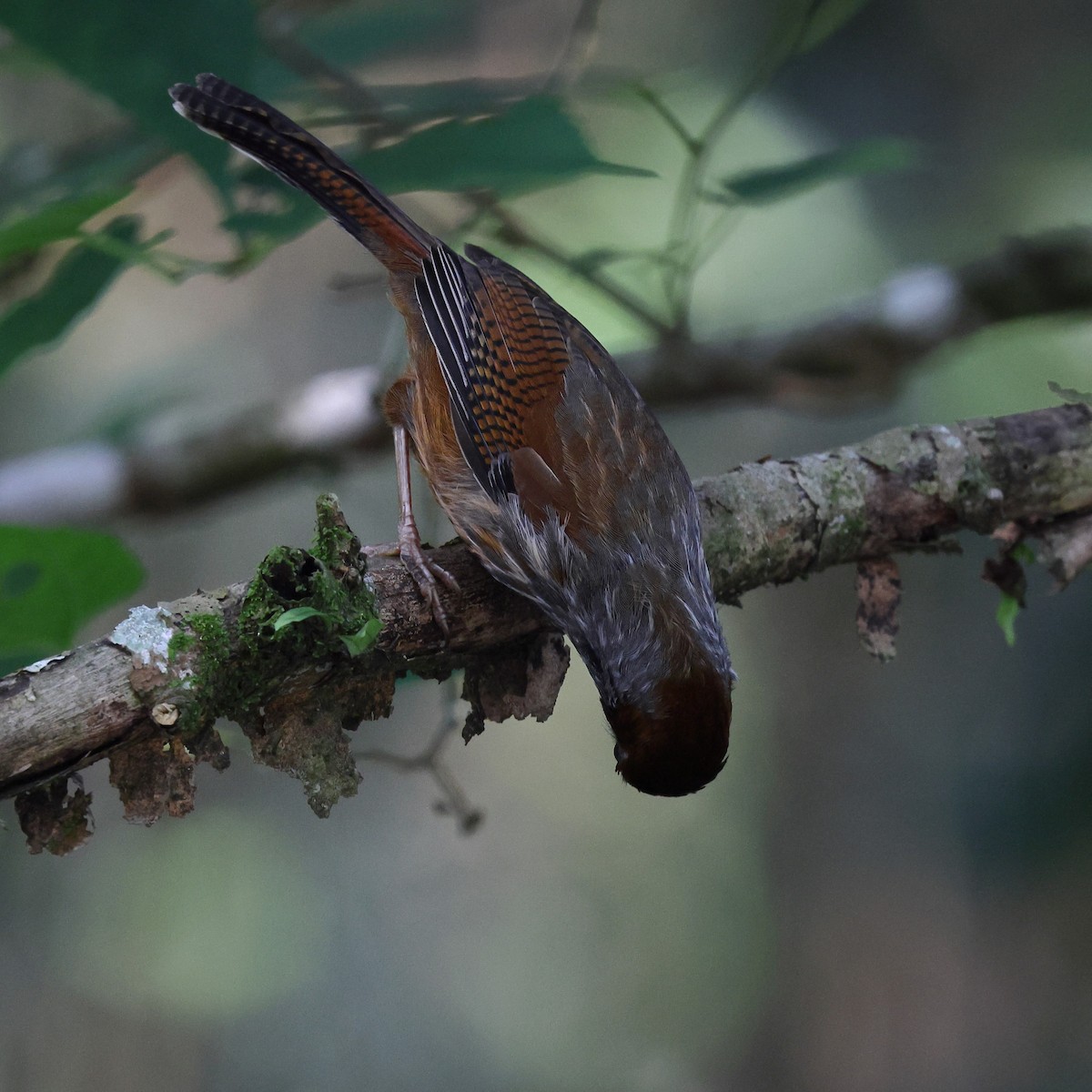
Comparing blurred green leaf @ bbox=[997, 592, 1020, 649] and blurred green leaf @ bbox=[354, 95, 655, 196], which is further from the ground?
blurred green leaf @ bbox=[354, 95, 655, 196]

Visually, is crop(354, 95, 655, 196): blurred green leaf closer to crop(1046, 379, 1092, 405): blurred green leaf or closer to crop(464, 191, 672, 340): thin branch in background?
crop(464, 191, 672, 340): thin branch in background

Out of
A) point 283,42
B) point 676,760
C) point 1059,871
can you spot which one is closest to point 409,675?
point 676,760

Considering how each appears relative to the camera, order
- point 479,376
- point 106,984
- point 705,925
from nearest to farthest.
Answer: point 479,376
point 106,984
point 705,925

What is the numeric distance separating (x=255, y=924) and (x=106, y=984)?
0.70 metres

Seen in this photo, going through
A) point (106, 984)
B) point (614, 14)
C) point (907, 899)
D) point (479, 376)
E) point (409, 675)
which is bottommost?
point (907, 899)

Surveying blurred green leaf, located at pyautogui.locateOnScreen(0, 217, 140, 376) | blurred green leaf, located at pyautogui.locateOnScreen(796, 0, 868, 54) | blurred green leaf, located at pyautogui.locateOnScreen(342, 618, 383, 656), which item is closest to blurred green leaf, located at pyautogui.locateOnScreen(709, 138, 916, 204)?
blurred green leaf, located at pyautogui.locateOnScreen(796, 0, 868, 54)

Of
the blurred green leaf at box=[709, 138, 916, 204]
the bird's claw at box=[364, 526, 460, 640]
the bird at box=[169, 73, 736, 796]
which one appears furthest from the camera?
the blurred green leaf at box=[709, 138, 916, 204]

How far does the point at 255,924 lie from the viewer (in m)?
5.45

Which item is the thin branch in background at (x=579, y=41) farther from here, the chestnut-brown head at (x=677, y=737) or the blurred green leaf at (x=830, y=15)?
the chestnut-brown head at (x=677, y=737)

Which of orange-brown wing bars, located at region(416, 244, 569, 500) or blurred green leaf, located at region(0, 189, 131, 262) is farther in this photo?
orange-brown wing bars, located at region(416, 244, 569, 500)

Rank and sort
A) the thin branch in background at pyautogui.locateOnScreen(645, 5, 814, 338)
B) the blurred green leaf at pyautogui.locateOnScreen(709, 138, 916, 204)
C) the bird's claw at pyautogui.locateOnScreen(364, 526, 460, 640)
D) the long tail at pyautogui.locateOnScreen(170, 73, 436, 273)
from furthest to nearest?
1. the thin branch in background at pyautogui.locateOnScreen(645, 5, 814, 338)
2. the blurred green leaf at pyautogui.locateOnScreen(709, 138, 916, 204)
3. the long tail at pyautogui.locateOnScreen(170, 73, 436, 273)
4. the bird's claw at pyautogui.locateOnScreen(364, 526, 460, 640)

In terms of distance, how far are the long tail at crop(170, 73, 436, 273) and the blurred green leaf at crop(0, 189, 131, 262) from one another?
542 mm

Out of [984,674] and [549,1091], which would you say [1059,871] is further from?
[549,1091]

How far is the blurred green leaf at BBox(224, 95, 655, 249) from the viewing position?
2262mm
